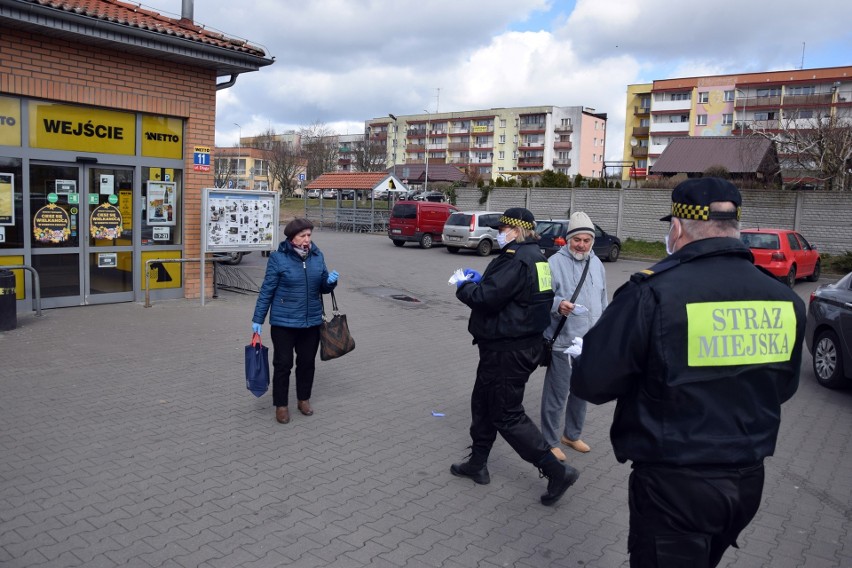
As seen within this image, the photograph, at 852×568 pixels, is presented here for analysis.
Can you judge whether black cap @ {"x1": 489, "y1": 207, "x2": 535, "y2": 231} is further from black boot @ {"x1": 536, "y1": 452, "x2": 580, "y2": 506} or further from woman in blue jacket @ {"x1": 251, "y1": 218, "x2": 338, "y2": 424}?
woman in blue jacket @ {"x1": 251, "y1": 218, "x2": 338, "y2": 424}

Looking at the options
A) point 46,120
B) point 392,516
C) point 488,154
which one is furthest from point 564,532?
point 488,154

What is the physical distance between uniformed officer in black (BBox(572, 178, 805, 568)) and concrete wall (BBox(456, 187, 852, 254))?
985 inches

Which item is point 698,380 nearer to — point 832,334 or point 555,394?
point 555,394

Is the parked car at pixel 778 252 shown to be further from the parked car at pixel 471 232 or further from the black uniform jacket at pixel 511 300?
the black uniform jacket at pixel 511 300

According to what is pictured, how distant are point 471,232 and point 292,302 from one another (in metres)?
19.2

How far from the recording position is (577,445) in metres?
5.77

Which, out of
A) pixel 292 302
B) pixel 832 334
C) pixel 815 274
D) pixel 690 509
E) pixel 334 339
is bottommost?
pixel 815 274

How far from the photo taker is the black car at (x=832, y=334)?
7.82 meters

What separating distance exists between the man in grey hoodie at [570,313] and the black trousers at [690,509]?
112 inches

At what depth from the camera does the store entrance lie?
10328 mm

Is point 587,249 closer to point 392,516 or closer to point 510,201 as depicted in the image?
point 392,516

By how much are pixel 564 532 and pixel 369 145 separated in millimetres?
80242

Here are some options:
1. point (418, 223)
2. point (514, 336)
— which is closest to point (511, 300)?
point (514, 336)

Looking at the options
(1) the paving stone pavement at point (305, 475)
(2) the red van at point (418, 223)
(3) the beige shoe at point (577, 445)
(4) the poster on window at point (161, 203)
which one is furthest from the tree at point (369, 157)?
(3) the beige shoe at point (577, 445)
